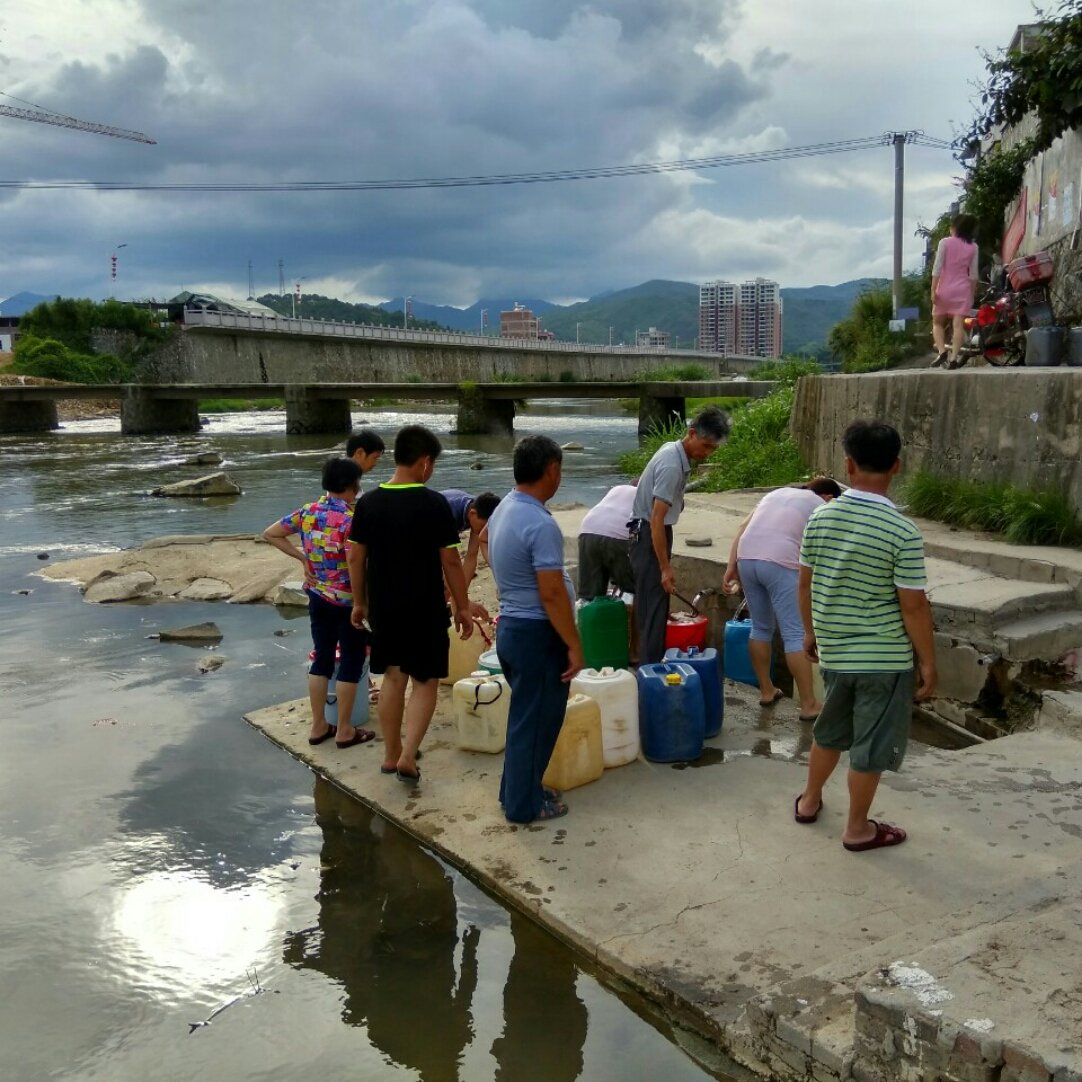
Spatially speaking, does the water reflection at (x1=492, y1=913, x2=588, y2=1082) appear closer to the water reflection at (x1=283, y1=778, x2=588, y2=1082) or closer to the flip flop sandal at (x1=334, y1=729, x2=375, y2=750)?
the water reflection at (x1=283, y1=778, x2=588, y2=1082)

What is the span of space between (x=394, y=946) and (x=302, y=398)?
3593 cm

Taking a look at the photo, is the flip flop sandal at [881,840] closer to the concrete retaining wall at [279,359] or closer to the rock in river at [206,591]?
the rock in river at [206,591]

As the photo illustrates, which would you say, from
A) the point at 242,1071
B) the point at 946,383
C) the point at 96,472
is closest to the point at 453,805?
the point at 242,1071

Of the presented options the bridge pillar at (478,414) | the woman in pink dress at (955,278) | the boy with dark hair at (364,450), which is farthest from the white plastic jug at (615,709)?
the bridge pillar at (478,414)

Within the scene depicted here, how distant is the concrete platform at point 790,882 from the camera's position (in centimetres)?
264

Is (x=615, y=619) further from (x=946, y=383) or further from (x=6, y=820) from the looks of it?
(x=946, y=383)

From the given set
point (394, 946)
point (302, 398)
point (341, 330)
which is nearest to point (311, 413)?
point (302, 398)

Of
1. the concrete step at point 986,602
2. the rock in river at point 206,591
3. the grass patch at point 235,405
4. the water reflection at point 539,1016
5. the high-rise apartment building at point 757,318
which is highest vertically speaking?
the high-rise apartment building at point 757,318

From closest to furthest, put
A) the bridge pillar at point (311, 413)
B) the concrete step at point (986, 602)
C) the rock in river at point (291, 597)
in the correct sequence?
1. the concrete step at point (986, 602)
2. the rock in river at point (291, 597)
3. the bridge pillar at point (311, 413)

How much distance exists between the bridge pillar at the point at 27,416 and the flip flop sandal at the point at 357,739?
39549 millimetres

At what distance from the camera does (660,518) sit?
18.0ft

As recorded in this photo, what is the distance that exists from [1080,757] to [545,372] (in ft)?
185

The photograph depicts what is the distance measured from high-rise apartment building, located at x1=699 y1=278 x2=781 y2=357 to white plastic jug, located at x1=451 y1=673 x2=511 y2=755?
151197 millimetres

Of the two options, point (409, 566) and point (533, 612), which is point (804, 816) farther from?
point (409, 566)
